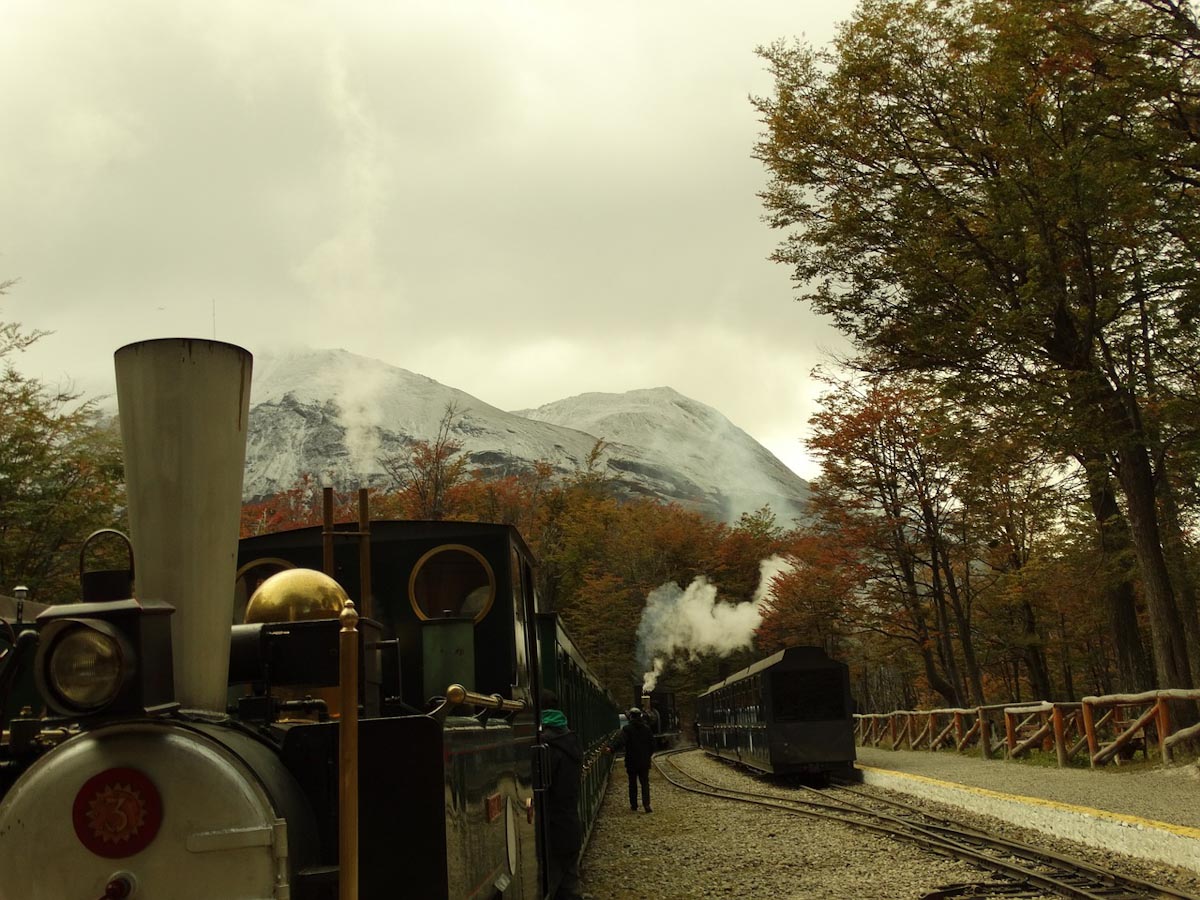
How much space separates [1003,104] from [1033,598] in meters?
15.6

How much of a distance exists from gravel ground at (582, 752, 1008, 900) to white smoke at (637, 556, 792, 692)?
32666 mm

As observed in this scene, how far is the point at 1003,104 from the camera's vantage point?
15.8m

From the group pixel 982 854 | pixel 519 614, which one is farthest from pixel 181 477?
pixel 982 854

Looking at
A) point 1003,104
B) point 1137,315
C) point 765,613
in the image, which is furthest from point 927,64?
point 765,613

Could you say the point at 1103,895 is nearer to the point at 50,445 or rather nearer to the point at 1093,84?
the point at 1093,84

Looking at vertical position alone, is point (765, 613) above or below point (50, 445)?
below

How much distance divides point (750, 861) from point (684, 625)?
131 ft

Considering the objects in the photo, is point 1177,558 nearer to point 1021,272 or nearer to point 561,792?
point 1021,272

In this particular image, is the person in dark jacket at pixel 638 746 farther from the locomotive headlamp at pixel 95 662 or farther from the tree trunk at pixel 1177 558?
the locomotive headlamp at pixel 95 662

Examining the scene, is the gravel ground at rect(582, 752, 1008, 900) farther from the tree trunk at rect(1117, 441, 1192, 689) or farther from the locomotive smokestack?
the locomotive smokestack

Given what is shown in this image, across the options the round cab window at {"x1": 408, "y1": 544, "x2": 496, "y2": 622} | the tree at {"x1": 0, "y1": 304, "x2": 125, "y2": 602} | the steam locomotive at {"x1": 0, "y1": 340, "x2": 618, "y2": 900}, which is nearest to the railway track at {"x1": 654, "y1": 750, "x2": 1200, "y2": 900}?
the round cab window at {"x1": 408, "y1": 544, "x2": 496, "y2": 622}

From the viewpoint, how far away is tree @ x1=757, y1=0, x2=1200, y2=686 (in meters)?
14.5

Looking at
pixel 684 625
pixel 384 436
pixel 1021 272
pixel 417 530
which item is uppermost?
pixel 384 436

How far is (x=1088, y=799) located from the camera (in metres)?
13.1
